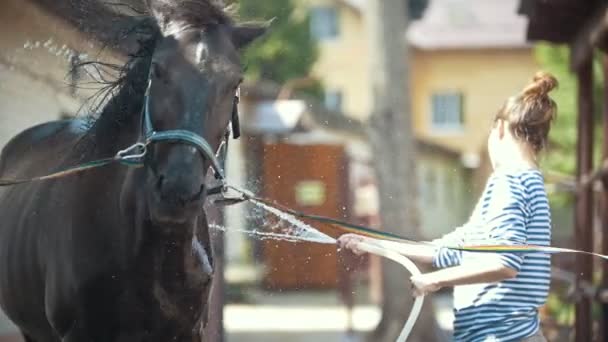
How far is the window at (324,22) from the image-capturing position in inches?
1534

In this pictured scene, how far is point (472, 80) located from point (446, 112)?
8.19ft

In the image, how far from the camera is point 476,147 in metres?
34.2

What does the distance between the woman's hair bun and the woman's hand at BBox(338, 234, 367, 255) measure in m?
0.92

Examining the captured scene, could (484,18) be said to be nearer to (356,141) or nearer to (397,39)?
(356,141)

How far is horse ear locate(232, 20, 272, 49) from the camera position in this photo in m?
3.87

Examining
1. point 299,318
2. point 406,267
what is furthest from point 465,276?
point 299,318

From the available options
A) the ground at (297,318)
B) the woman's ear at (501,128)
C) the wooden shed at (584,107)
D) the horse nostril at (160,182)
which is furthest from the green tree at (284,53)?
the horse nostril at (160,182)

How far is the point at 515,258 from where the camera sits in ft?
12.7

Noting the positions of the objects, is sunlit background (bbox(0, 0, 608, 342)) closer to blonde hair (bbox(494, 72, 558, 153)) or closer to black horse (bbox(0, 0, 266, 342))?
black horse (bbox(0, 0, 266, 342))

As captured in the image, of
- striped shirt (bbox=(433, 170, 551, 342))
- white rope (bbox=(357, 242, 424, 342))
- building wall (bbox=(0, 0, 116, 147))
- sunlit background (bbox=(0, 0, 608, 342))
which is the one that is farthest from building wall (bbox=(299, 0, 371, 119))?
striped shirt (bbox=(433, 170, 551, 342))

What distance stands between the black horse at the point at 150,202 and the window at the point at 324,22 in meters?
34.9

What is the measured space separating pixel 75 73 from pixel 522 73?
29.9 metres

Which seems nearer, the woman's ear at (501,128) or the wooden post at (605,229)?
the woman's ear at (501,128)

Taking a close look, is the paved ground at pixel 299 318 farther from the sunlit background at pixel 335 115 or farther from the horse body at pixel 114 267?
the horse body at pixel 114 267
